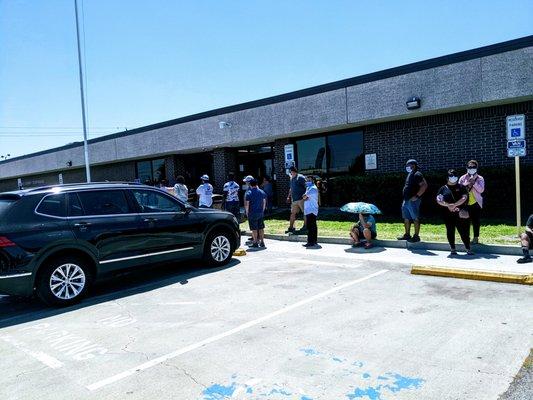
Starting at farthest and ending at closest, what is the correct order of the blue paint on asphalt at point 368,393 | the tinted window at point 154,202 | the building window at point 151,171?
the building window at point 151,171 → the tinted window at point 154,202 → the blue paint on asphalt at point 368,393

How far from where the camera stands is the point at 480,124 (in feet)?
38.9

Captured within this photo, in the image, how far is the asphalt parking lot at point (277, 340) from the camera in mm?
3539

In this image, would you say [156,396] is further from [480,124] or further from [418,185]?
[480,124]

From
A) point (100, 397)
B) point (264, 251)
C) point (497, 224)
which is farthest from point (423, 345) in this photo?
point (497, 224)

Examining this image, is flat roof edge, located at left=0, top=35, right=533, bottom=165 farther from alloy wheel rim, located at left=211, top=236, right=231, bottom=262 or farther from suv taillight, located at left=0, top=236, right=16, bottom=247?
suv taillight, located at left=0, top=236, right=16, bottom=247

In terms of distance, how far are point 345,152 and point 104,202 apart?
32.0 feet

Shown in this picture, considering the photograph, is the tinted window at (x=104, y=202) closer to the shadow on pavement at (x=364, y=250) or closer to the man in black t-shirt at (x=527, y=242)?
the shadow on pavement at (x=364, y=250)

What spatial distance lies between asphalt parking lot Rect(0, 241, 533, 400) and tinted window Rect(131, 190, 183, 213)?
4.34 feet

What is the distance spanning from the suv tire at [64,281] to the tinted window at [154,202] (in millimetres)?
1401

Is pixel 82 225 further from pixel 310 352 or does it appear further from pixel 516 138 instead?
pixel 516 138

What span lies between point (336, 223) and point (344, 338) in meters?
8.13

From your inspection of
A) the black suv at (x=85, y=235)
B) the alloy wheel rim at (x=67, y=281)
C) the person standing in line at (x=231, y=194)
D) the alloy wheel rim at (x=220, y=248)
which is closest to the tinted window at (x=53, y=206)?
the black suv at (x=85, y=235)

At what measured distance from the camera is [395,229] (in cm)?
1064

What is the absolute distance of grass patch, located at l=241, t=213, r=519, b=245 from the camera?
8.83 metres
